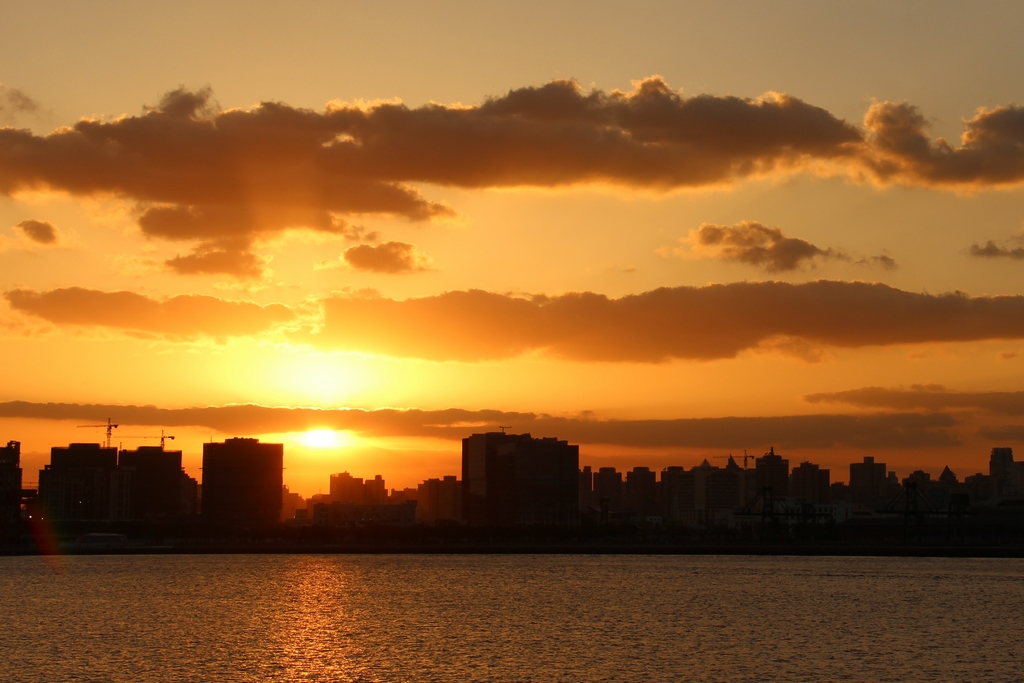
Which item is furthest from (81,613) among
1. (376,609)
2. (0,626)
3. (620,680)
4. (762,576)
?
(762,576)

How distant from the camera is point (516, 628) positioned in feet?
308

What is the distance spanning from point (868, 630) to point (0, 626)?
6521 cm

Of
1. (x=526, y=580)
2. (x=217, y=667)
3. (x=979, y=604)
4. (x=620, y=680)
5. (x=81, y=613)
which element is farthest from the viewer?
(x=526, y=580)

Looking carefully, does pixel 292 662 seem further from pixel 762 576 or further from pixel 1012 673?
pixel 762 576

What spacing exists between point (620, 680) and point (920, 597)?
6660cm

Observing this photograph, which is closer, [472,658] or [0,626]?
[472,658]

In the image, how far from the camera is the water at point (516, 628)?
7131cm

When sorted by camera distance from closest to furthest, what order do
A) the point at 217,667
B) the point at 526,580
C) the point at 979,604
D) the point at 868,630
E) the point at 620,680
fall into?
the point at 620,680, the point at 217,667, the point at 868,630, the point at 979,604, the point at 526,580

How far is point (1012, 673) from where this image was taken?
70250 mm

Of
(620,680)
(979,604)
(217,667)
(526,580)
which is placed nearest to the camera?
(620,680)

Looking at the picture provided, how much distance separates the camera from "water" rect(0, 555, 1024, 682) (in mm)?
71312

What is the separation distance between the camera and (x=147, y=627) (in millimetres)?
95688

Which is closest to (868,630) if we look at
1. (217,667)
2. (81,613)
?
(217,667)

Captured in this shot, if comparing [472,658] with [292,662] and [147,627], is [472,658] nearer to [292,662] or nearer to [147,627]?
[292,662]
